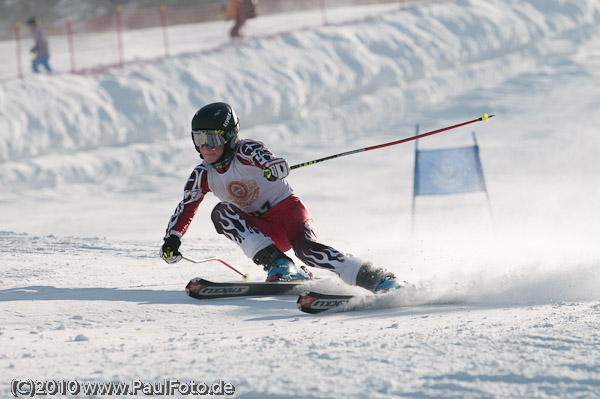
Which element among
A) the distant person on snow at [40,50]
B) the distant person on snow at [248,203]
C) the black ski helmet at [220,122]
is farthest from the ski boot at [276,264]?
the distant person on snow at [40,50]

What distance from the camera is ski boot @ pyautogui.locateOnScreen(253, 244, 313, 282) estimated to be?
494cm

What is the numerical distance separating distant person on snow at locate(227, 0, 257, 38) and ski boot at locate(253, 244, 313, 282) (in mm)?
11426

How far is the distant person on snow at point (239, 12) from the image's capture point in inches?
627

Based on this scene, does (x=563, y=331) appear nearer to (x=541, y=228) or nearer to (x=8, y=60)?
(x=541, y=228)

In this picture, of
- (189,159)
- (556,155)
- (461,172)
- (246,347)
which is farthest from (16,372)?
(556,155)

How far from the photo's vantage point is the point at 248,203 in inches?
199

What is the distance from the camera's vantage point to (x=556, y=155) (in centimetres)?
1258

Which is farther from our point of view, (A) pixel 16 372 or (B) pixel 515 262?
(B) pixel 515 262

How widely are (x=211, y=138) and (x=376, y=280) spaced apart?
1.28m

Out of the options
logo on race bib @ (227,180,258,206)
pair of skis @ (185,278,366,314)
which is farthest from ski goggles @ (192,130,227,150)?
pair of skis @ (185,278,366,314)

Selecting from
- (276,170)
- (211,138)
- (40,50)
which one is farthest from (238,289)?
(40,50)

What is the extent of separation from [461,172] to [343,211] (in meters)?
2.79

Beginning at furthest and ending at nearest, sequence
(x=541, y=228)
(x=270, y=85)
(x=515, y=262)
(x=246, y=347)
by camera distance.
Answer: (x=270, y=85)
(x=541, y=228)
(x=515, y=262)
(x=246, y=347)

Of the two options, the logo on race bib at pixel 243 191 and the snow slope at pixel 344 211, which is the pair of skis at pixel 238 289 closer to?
the snow slope at pixel 344 211
